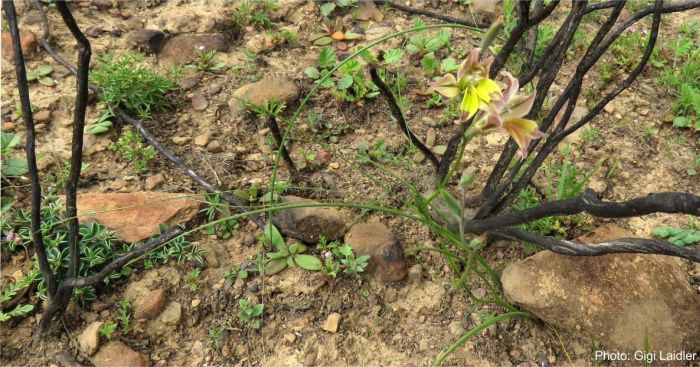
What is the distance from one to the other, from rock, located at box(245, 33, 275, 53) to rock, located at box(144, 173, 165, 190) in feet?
3.28

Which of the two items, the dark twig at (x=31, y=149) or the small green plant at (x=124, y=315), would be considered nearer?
the dark twig at (x=31, y=149)

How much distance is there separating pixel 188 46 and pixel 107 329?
5.44 feet

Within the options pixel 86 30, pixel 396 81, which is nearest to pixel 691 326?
pixel 396 81

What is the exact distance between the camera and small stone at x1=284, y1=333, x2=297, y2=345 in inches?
75.6

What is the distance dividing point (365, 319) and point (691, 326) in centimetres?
111

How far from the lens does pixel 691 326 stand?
185 cm

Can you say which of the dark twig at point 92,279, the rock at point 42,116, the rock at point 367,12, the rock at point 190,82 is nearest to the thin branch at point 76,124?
the dark twig at point 92,279

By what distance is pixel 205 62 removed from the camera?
2.89 metres

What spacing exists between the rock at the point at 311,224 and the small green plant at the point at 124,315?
62cm

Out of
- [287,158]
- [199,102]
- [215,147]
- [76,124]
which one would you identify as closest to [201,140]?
[215,147]

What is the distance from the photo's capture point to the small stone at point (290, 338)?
6.30ft

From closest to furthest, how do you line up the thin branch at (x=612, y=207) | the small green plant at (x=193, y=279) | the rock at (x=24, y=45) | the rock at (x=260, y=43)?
the thin branch at (x=612, y=207) < the small green plant at (x=193, y=279) < the rock at (x=24, y=45) < the rock at (x=260, y=43)

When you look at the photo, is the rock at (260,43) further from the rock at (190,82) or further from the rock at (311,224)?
the rock at (311,224)

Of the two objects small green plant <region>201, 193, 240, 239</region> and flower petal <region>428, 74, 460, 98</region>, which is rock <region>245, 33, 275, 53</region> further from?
flower petal <region>428, 74, 460, 98</region>
